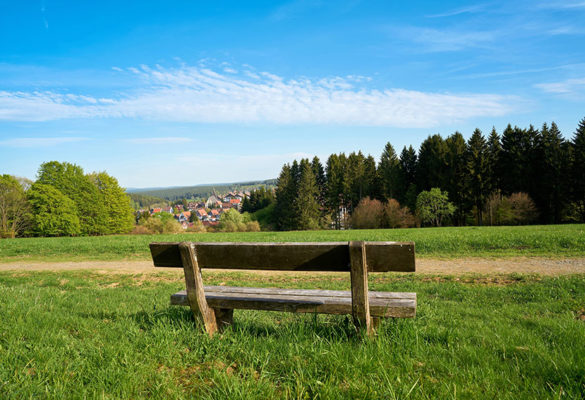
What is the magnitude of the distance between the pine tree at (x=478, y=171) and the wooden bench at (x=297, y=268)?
53296 mm

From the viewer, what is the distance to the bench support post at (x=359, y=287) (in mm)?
2764

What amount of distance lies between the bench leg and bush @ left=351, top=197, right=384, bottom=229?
47.7 metres

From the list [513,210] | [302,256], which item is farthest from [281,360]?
[513,210]

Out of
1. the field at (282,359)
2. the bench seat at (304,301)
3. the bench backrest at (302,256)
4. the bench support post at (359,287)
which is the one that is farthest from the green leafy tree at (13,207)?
the bench support post at (359,287)

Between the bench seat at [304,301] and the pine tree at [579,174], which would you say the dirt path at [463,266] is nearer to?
the bench seat at [304,301]

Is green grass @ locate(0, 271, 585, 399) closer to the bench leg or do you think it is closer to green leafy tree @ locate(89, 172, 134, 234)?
the bench leg

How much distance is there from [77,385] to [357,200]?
204ft

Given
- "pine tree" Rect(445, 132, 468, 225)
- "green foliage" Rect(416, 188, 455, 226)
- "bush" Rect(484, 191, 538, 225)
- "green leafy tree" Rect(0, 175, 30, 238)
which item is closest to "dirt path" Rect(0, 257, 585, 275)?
"green leafy tree" Rect(0, 175, 30, 238)

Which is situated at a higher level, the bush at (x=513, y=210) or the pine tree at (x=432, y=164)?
the pine tree at (x=432, y=164)

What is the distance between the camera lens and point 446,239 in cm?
1605

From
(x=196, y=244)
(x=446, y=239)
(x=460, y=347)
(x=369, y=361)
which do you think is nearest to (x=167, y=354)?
(x=196, y=244)

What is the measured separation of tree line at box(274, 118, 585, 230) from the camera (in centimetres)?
4312

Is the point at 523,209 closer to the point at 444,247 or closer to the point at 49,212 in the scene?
the point at 444,247

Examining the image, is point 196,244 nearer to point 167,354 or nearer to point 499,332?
point 167,354
